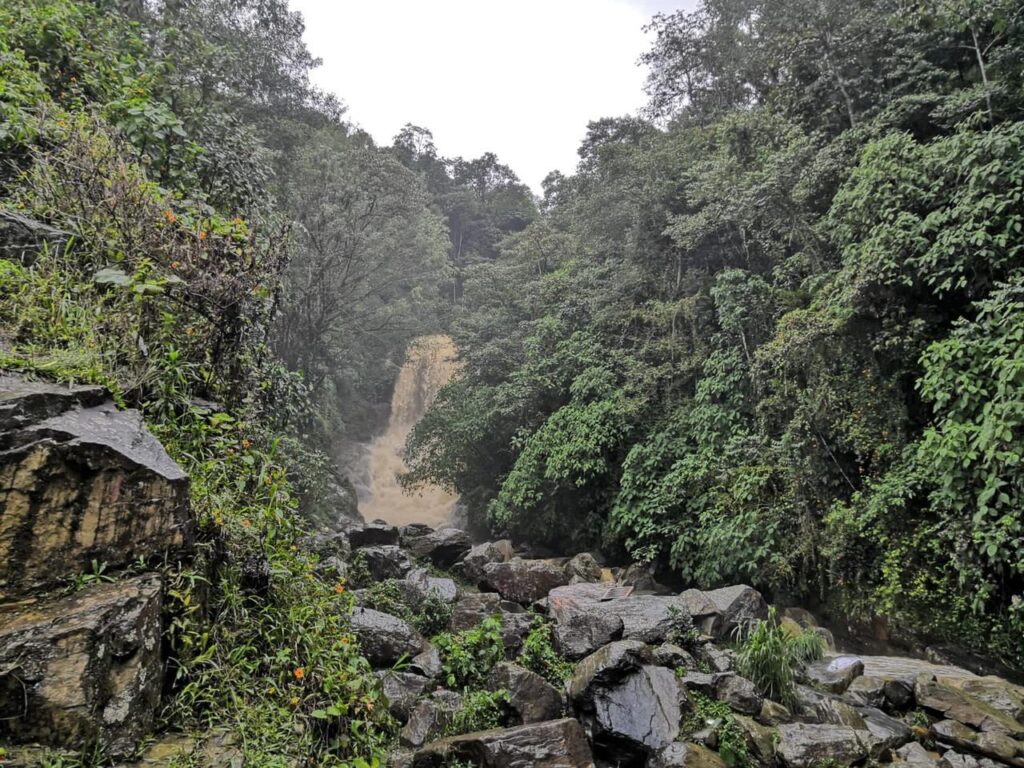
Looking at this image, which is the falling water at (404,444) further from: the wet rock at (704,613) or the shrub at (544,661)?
the shrub at (544,661)

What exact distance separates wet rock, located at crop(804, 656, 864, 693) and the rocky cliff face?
653 cm

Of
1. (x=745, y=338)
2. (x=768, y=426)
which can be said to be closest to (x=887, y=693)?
(x=768, y=426)

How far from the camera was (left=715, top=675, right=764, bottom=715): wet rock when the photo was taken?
201 inches

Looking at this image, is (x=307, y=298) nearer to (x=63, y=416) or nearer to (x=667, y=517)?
(x=667, y=517)

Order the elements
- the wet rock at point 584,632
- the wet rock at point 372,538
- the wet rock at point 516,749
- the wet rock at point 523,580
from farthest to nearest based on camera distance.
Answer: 1. the wet rock at point 372,538
2. the wet rock at point 523,580
3. the wet rock at point 584,632
4. the wet rock at point 516,749

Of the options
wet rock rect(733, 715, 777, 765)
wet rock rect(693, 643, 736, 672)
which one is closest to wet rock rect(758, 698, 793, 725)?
wet rock rect(733, 715, 777, 765)

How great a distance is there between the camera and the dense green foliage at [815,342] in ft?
18.9

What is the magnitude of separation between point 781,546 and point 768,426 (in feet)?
6.03

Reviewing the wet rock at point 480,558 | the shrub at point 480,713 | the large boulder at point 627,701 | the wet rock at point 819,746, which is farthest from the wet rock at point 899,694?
the wet rock at point 480,558

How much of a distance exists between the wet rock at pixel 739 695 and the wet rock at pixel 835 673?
1.28m

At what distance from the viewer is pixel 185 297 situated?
3.50 meters

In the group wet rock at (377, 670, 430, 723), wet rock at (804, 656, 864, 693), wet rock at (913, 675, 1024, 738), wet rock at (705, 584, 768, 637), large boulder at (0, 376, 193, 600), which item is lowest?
wet rock at (377, 670, 430, 723)

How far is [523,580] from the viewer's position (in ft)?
30.9

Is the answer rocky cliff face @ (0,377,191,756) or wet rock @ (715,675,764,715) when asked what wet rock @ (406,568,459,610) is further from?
rocky cliff face @ (0,377,191,756)
